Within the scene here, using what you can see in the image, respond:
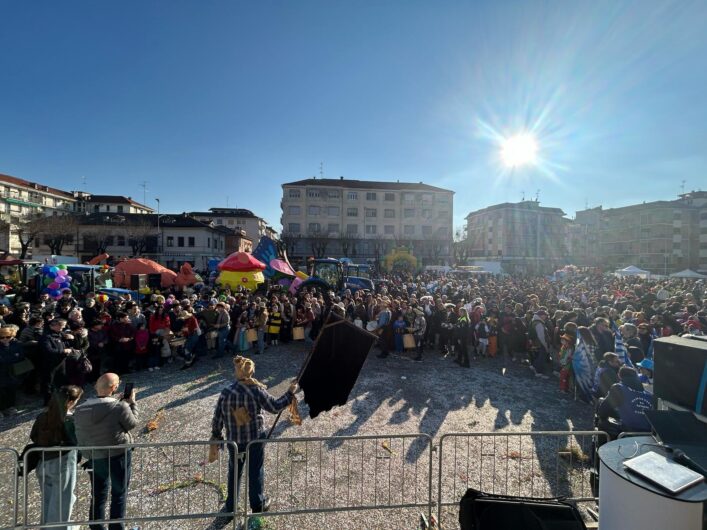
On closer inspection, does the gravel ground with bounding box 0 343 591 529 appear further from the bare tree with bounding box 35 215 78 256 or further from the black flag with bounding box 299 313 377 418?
the bare tree with bounding box 35 215 78 256

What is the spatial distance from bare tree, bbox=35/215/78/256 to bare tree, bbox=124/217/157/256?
594 centimetres

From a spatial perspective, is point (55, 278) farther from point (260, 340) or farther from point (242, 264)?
point (260, 340)

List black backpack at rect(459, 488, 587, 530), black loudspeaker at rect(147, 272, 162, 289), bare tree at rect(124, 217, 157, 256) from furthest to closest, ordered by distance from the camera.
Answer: bare tree at rect(124, 217, 157, 256)
black loudspeaker at rect(147, 272, 162, 289)
black backpack at rect(459, 488, 587, 530)

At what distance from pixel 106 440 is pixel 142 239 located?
2012 inches

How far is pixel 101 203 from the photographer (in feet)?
243

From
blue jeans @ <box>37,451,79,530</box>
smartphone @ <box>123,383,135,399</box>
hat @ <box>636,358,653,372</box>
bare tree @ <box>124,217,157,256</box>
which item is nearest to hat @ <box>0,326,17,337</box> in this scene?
blue jeans @ <box>37,451,79,530</box>

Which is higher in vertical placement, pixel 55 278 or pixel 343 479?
pixel 55 278

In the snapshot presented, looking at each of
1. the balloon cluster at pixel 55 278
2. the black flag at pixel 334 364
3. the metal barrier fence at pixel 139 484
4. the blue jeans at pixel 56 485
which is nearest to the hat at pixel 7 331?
the metal barrier fence at pixel 139 484

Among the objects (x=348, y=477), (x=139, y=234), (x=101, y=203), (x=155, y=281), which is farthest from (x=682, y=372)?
(x=101, y=203)

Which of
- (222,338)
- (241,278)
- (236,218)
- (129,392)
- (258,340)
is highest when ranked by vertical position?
(236,218)

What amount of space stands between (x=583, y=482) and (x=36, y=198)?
3530 inches

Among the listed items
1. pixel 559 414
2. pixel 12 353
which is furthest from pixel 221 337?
pixel 559 414

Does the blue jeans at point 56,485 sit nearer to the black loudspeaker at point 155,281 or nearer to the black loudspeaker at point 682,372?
the black loudspeaker at point 682,372

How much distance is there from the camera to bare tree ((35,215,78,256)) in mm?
39219
